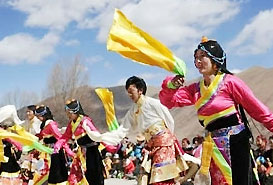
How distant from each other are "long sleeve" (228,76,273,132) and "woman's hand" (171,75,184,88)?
0.51 m

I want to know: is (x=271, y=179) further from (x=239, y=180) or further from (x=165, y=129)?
(x=239, y=180)

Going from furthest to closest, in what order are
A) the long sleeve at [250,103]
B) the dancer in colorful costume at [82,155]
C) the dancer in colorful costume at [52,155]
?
the dancer in colorful costume at [52,155], the dancer in colorful costume at [82,155], the long sleeve at [250,103]

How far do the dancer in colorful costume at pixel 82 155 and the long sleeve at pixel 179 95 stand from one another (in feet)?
11.5

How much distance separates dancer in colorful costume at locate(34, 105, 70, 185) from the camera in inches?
361

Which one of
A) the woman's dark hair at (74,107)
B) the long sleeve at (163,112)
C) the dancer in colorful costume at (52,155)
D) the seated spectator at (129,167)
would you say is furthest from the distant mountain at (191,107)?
the long sleeve at (163,112)

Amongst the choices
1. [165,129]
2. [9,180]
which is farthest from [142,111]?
[9,180]

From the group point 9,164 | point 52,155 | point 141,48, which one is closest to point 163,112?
point 141,48

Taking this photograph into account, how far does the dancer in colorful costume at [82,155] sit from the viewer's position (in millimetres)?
8477

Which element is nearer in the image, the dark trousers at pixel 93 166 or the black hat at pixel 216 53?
the black hat at pixel 216 53

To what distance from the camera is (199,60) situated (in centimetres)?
456

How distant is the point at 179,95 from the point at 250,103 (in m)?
0.72

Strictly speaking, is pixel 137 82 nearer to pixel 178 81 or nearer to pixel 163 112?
pixel 163 112

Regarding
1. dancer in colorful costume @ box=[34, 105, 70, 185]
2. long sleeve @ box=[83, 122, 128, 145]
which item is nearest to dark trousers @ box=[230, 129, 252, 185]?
long sleeve @ box=[83, 122, 128, 145]

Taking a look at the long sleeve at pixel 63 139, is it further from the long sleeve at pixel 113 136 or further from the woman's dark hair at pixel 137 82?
the woman's dark hair at pixel 137 82
